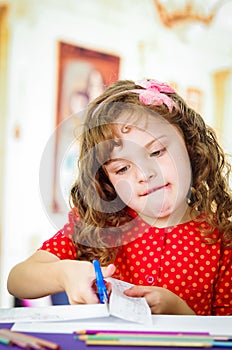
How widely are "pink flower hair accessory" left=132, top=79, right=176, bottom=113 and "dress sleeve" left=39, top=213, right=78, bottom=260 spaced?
277mm

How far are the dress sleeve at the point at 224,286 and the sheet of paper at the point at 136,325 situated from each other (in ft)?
0.96

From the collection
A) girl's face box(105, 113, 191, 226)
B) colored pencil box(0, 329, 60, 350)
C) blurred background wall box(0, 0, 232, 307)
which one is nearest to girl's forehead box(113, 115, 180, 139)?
girl's face box(105, 113, 191, 226)

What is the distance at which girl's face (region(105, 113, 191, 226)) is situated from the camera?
102 cm

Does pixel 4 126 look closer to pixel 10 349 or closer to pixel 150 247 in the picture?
pixel 150 247

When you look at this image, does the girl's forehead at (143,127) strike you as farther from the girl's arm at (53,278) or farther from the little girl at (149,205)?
the girl's arm at (53,278)

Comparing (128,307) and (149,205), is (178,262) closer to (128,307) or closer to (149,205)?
(149,205)

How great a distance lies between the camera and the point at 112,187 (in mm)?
1135

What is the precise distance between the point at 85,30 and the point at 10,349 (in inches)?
97.2

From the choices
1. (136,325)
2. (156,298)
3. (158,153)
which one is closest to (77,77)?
(158,153)

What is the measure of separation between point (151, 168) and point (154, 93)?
16cm

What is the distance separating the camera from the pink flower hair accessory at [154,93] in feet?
3.60

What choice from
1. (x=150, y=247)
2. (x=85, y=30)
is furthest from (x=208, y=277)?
(x=85, y=30)

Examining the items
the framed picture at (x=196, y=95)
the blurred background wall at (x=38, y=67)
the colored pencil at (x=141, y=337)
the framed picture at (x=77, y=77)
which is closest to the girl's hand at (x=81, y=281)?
the colored pencil at (x=141, y=337)

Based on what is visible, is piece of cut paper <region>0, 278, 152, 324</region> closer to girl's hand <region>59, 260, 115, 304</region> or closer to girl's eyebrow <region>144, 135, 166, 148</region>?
girl's hand <region>59, 260, 115, 304</region>
